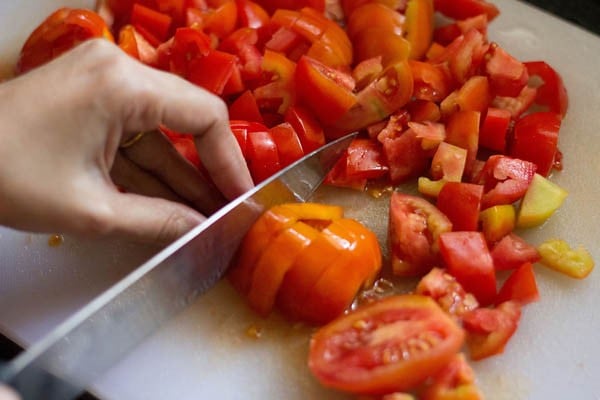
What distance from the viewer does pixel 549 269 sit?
5.46 feet

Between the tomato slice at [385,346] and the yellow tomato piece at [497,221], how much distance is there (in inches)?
12.9

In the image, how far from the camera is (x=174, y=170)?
1.60 meters

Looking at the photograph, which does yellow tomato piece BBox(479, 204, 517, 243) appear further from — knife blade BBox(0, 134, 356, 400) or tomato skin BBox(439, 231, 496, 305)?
knife blade BBox(0, 134, 356, 400)

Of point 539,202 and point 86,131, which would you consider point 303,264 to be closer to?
point 86,131

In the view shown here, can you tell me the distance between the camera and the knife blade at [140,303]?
4.15 ft

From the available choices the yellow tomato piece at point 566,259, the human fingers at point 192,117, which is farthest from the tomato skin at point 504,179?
the human fingers at point 192,117

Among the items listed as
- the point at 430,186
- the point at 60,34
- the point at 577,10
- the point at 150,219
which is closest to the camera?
the point at 150,219

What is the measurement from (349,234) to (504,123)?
1.93 ft

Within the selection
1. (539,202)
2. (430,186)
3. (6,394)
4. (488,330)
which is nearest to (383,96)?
(430,186)

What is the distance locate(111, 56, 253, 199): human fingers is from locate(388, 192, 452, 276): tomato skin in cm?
37

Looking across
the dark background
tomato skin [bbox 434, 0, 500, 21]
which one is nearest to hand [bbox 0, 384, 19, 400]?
tomato skin [bbox 434, 0, 500, 21]

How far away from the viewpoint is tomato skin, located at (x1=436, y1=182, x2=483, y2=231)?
1654 millimetres

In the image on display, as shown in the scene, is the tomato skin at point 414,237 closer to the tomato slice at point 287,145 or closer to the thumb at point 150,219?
the tomato slice at point 287,145

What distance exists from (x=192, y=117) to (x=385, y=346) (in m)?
0.60
